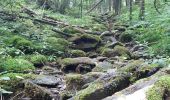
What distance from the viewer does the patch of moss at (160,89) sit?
373 cm

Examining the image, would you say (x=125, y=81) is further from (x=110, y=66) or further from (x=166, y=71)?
(x=110, y=66)

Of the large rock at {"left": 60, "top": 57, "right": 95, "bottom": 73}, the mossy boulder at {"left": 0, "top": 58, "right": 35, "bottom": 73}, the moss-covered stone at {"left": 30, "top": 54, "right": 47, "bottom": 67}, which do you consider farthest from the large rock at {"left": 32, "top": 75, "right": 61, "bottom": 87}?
the moss-covered stone at {"left": 30, "top": 54, "right": 47, "bottom": 67}

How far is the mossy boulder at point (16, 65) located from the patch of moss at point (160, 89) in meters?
4.45

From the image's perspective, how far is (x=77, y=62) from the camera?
9156mm

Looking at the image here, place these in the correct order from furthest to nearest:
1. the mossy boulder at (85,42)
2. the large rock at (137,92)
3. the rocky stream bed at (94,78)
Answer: the mossy boulder at (85,42) → the rocky stream bed at (94,78) → the large rock at (137,92)

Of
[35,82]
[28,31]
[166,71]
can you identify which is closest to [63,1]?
[28,31]

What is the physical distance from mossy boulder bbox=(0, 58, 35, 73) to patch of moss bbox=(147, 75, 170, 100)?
14.6 ft

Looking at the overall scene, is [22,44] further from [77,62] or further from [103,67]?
[103,67]

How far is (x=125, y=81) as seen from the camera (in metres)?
5.19

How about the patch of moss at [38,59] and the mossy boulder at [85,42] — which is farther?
the mossy boulder at [85,42]

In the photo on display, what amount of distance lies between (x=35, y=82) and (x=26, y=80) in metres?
0.35

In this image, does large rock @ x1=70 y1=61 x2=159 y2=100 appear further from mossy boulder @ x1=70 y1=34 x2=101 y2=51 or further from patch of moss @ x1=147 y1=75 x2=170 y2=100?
mossy boulder @ x1=70 y1=34 x2=101 y2=51

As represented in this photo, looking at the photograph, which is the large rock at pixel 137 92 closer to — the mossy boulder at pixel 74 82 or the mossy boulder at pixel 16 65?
the mossy boulder at pixel 74 82

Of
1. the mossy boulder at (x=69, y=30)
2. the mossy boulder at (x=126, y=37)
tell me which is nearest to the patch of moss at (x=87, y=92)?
the mossy boulder at (x=69, y=30)
